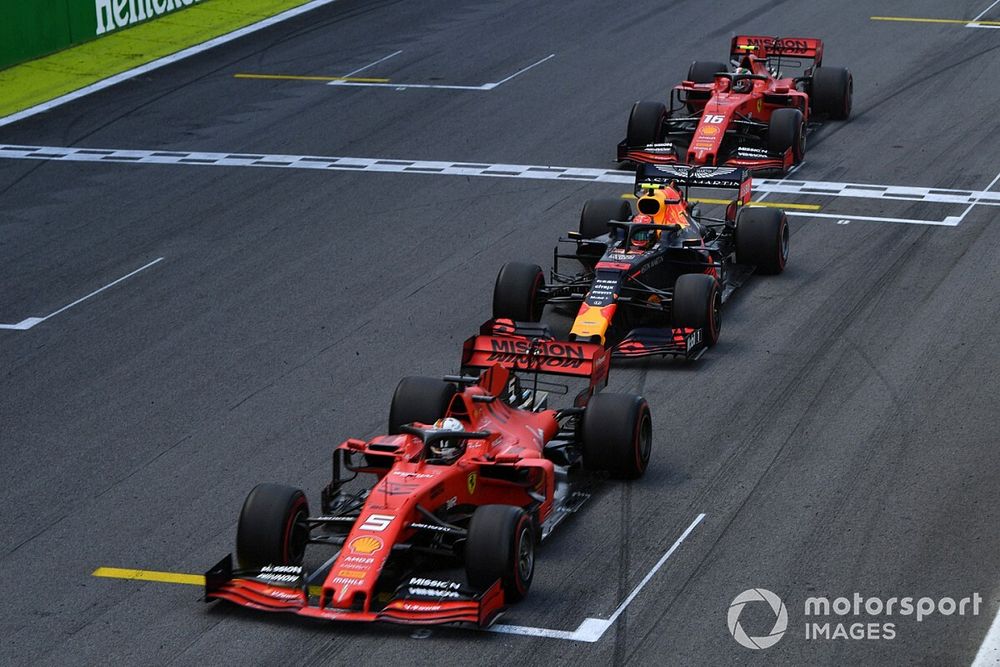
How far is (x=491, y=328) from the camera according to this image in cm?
1894

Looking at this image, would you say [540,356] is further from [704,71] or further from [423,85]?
[423,85]

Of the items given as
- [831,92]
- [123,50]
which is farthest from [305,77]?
[831,92]

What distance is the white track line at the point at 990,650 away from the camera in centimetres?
1254

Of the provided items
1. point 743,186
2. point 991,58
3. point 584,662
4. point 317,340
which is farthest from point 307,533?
point 991,58

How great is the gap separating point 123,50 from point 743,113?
1607cm

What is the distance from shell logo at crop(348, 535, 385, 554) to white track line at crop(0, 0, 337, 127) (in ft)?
71.7

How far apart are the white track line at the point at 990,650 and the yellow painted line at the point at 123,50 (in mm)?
25556

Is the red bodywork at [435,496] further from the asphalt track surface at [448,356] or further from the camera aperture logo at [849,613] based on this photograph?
the camera aperture logo at [849,613]

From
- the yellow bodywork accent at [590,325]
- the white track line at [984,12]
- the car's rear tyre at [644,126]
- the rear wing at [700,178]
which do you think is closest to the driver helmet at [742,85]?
the car's rear tyre at [644,126]

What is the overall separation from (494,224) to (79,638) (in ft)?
43.2

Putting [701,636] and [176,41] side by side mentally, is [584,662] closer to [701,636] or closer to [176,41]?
[701,636]

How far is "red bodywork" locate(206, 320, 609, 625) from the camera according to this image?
13156 millimetres

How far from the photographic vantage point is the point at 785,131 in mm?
27422

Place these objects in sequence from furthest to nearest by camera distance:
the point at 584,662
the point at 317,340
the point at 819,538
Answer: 1. the point at 317,340
2. the point at 819,538
3. the point at 584,662
